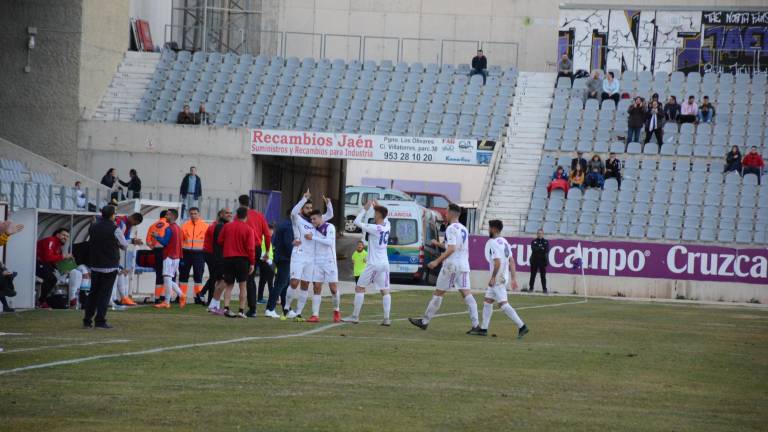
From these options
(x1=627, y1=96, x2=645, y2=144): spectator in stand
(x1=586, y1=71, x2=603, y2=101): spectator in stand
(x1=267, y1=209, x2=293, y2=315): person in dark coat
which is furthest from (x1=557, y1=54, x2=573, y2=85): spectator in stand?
(x1=267, y1=209, x2=293, y2=315): person in dark coat

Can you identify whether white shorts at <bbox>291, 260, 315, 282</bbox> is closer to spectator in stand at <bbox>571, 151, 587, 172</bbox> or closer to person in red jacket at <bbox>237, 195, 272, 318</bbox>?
person in red jacket at <bbox>237, 195, 272, 318</bbox>

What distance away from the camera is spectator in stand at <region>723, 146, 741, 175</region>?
40938 millimetres

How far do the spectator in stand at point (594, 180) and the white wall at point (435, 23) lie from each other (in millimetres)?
9585

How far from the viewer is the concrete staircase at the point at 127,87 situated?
142 ft

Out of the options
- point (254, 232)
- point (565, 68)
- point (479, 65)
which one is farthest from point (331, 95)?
point (254, 232)

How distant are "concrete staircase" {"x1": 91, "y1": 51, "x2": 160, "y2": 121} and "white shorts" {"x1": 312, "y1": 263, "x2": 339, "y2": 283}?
24642mm

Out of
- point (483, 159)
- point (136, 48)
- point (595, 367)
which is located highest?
point (136, 48)

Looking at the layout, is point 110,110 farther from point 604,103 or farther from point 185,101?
point 604,103

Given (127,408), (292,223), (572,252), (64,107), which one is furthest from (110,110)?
(127,408)

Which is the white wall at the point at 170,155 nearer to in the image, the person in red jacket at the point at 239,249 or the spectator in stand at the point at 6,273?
the person in red jacket at the point at 239,249

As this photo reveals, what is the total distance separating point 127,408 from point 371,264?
31.7 ft

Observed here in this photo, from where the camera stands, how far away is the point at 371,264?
19391 millimetres

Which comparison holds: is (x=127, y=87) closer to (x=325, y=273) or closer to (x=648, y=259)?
(x=648, y=259)

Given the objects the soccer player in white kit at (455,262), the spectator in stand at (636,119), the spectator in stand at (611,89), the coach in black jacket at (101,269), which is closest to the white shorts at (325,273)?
the soccer player in white kit at (455,262)
